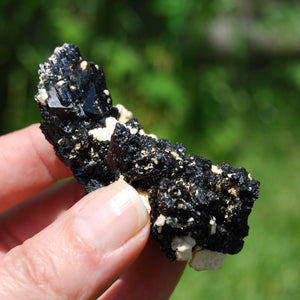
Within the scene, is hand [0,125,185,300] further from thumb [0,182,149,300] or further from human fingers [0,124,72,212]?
human fingers [0,124,72,212]

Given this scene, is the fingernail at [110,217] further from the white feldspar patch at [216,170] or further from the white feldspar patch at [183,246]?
the white feldspar patch at [216,170]

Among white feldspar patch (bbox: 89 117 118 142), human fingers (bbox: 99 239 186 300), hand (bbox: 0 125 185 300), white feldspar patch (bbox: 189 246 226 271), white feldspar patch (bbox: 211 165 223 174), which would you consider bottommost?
human fingers (bbox: 99 239 186 300)

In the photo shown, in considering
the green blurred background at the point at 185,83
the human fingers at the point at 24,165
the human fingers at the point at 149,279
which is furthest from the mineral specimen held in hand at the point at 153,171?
the green blurred background at the point at 185,83

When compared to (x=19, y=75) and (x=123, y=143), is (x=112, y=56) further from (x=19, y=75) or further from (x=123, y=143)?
(x=123, y=143)

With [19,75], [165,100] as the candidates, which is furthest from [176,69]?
[19,75]

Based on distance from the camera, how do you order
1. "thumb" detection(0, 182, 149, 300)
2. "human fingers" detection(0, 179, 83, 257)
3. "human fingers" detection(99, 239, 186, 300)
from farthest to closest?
"human fingers" detection(0, 179, 83, 257)
"human fingers" detection(99, 239, 186, 300)
"thumb" detection(0, 182, 149, 300)

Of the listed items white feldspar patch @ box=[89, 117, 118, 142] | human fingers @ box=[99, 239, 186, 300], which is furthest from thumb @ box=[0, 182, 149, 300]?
human fingers @ box=[99, 239, 186, 300]
